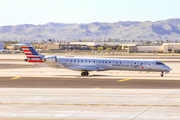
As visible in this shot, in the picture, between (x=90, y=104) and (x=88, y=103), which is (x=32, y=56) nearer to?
(x=88, y=103)

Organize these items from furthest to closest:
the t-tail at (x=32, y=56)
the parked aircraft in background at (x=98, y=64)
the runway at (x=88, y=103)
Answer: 1. the t-tail at (x=32, y=56)
2. the parked aircraft in background at (x=98, y=64)
3. the runway at (x=88, y=103)

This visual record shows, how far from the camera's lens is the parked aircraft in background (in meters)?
42.6

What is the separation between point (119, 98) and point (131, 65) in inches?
738

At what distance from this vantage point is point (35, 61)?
4341cm

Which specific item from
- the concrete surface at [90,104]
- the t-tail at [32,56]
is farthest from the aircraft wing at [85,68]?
the concrete surface at [90,104]

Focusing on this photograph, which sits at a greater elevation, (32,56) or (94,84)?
(32,56)

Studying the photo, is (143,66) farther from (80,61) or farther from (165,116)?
(165,116)

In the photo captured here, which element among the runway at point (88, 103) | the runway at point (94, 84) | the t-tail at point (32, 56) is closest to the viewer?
the runway at point (88, 103)

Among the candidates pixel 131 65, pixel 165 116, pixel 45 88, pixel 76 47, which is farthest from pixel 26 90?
pixel 76 47

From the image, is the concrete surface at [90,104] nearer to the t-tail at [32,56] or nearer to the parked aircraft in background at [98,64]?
the parked aircraft in background at [98,64]

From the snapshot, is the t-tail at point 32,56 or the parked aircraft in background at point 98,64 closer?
the parked aircraft in background at point 98,64

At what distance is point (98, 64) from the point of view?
43.2 metres

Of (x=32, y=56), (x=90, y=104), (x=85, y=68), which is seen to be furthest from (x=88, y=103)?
(x=32, y=56)

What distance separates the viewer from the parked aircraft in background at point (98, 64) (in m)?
42.6
